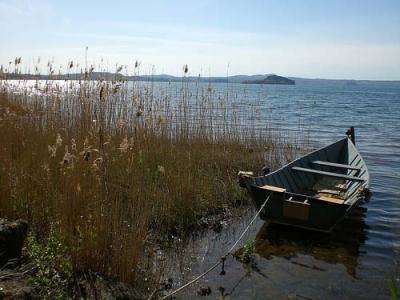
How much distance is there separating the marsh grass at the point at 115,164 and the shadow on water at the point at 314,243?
0.94 m

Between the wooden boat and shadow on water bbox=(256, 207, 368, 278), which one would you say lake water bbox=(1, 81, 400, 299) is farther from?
the wooden boat

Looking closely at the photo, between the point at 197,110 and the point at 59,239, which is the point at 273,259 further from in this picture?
the point at 197,110

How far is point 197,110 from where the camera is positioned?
812 centimetres

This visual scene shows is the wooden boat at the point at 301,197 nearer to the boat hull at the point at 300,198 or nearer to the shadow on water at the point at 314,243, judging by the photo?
the boat hull at the point at 300,198

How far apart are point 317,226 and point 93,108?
10.8 ft

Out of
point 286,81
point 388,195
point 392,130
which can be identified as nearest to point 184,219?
point 388,195

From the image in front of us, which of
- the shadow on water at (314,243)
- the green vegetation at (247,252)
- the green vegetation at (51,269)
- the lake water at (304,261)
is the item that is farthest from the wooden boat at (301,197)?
the green vegetation at (51,269)

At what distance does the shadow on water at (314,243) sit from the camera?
16.2ft

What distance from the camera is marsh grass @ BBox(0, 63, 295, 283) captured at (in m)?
3.40

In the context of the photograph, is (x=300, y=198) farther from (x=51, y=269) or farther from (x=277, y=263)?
(x=51, y=269)

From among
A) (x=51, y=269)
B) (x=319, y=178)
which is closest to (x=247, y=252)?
(x=51, y=269)

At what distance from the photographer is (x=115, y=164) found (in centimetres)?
491

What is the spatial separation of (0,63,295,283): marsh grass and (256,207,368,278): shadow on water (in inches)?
36.9

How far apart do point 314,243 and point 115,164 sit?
8.88ft
